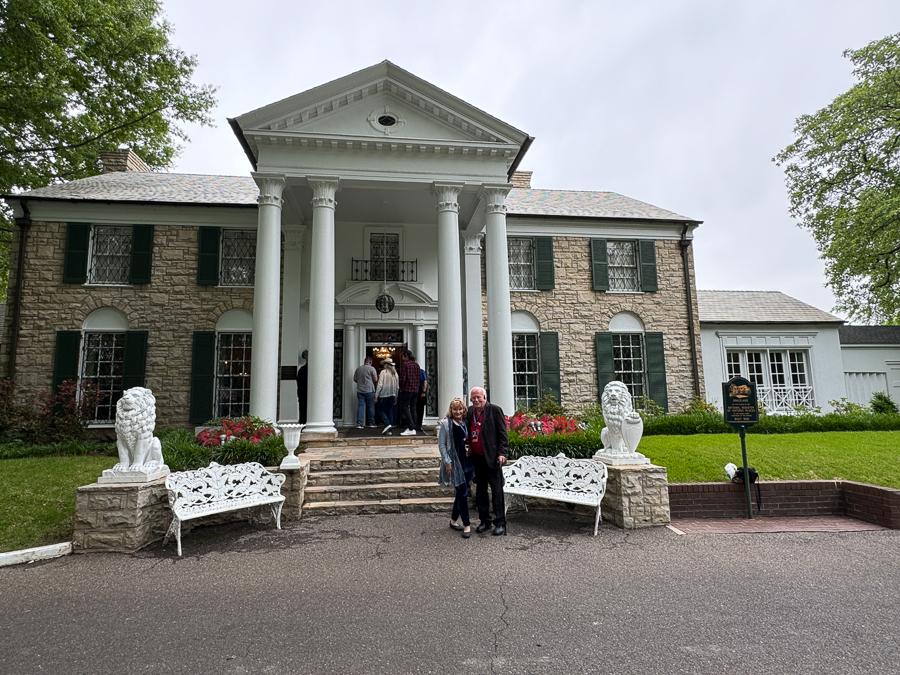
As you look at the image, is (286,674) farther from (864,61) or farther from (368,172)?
(864,61)

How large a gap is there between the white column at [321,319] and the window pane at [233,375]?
4.16 m

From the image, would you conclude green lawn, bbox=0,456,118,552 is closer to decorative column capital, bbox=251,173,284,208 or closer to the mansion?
the mansion

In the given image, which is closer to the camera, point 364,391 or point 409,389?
point 409,389

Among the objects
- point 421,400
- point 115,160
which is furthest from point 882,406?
point 115,160

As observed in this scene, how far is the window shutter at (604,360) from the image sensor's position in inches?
549

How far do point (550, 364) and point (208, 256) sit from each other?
31.6 feet

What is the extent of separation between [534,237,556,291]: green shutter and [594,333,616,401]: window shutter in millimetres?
2030

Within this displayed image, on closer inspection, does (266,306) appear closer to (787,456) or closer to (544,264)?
(544,264)

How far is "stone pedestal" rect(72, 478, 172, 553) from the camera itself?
17.1 ft

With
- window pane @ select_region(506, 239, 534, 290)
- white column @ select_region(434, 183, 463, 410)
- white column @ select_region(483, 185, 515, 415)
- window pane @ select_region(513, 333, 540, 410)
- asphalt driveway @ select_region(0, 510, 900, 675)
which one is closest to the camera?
asphalt driveway @ select_region(0, 510, 900, 675)

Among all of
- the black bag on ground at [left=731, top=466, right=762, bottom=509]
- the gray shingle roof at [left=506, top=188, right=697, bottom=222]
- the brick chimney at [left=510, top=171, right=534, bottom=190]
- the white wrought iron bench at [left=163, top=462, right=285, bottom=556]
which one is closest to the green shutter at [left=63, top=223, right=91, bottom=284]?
the white wrought iron bench at [left=163, top=462, right=285, bottom=556]

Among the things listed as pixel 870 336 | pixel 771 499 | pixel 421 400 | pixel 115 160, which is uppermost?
pixel 115 160

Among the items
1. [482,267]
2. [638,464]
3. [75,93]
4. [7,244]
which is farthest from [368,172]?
[7,244]

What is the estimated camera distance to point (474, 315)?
39.2ft
